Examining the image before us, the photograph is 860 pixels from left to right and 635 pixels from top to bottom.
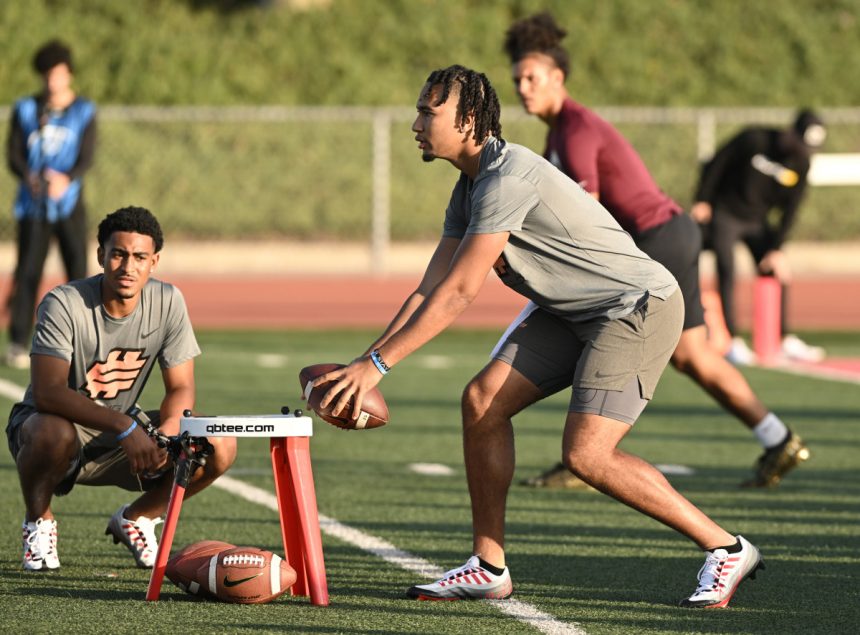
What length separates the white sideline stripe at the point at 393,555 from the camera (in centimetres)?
549

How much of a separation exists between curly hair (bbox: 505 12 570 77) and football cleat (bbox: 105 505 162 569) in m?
2.71

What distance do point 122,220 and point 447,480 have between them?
3.00 metres

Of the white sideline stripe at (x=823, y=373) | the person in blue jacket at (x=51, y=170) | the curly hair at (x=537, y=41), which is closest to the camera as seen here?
the curly hair at (x=537, y=41)

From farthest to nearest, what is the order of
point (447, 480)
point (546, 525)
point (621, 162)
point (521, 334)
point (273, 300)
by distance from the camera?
point (273, 300) → point (447, 480) → point (621, 162) → point (546, 525) → point (521, 334)

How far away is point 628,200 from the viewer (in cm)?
818

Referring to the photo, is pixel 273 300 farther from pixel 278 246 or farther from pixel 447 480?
pixel 447 480

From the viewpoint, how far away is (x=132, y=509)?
648 cm

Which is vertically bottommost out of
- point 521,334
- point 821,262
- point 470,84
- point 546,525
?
point 821,262

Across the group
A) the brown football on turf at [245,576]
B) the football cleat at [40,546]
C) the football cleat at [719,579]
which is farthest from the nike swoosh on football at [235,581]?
the football cleat at [719,579]

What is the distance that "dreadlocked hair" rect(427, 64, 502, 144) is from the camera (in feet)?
18.4

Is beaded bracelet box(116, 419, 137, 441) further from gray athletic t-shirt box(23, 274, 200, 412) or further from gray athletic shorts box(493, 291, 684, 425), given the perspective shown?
gray athletic shorts box(493, 291, 684, 425)

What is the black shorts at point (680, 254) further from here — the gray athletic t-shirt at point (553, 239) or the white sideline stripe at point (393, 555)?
the gray athletic t-shirt at point (553, 239)

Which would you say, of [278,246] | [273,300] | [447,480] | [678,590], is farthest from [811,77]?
[678,590]

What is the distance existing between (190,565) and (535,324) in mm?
1401
